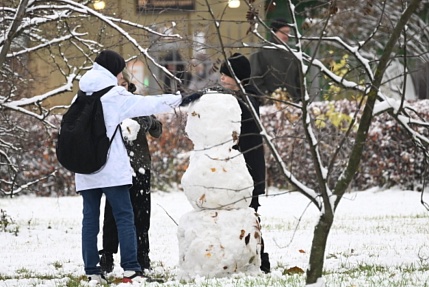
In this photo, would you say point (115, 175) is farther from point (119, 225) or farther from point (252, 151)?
point (252, 151)

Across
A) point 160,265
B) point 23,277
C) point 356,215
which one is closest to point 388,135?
point 356,215

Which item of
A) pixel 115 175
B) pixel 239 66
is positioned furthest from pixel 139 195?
pixel 239 66

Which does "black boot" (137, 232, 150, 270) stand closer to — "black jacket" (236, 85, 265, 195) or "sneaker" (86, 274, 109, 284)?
"sneaker" (86, 274, 109, 284)

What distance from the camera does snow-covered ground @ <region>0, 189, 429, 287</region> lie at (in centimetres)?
839

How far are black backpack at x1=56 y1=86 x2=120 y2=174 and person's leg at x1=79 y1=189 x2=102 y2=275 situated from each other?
318mm

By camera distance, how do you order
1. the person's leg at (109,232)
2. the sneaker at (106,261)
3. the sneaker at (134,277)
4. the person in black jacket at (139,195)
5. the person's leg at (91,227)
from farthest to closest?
the sneaker at (106,261), the person's leg at (109,232), the person in black jacket at (139,195), the person's leg at (91,227), the sneaker at (134,277)

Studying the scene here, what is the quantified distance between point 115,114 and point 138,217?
1.12m

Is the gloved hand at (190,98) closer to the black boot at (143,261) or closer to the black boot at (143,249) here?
the black boot at (143,249)

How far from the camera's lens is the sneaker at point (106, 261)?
27.6 feet

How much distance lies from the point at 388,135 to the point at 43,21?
7097mm

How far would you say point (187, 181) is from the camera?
296 inches

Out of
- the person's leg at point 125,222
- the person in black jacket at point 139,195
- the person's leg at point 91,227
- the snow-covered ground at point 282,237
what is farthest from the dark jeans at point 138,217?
the person's leg at point 125,222

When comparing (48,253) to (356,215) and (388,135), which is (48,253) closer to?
(356,215)

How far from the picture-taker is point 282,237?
36.3ft
